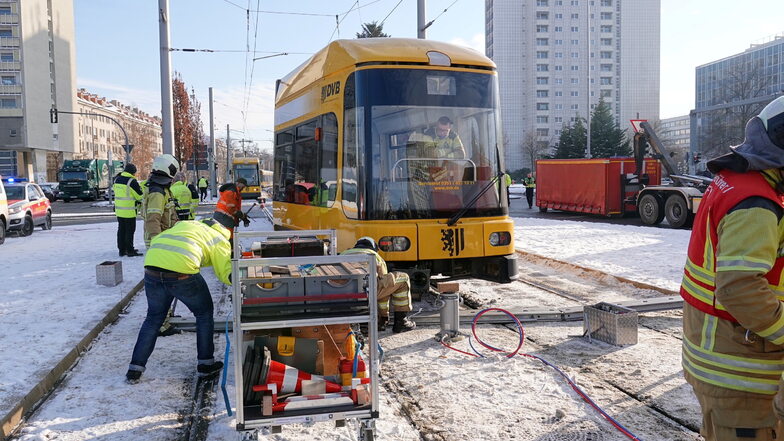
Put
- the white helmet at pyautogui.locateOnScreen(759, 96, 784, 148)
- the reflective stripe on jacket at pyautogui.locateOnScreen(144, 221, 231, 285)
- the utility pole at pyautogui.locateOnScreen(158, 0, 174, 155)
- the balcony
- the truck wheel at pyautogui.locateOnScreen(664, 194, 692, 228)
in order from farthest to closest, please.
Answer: the balcony
the truck wheel at pyautogui.locateOnScreen(664, 194, 692, 228)
the utility pole at pyautogui.locateOnScreen(158, 0, 174, 155)
the reflective stripe on jacket at pyautogui.locateOnScreen(144, 221, 231, 285)
the white helmet at pyautogui.locateOnScreen(759, 96, 784, 148)

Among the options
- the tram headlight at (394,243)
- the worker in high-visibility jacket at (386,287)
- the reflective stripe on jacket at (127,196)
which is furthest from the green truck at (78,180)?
the worker in high-visibility jacket at (386,287)

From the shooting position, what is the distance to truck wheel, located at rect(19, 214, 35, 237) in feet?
60.4

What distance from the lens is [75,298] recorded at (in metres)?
8.75

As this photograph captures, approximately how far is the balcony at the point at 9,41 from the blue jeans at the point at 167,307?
74.3 metres

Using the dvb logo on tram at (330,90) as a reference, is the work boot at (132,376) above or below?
below

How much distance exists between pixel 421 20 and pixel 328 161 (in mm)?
10179

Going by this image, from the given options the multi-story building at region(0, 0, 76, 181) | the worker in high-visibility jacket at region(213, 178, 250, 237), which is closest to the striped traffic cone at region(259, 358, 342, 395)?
the worker in high-visibility jacket at region(213, 178, 250, 237)

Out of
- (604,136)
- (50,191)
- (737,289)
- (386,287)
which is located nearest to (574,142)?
(604,136)

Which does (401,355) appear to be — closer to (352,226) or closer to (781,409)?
(352,226)

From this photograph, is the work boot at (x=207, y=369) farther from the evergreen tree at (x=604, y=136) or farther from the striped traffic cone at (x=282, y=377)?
the evergreen tree at (x=604, y=136)

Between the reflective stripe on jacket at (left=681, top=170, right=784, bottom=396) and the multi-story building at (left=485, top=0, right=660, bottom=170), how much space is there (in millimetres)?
92250

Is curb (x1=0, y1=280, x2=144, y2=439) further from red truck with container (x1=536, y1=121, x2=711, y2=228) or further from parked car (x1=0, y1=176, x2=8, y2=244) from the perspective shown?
red truck with container (x1=536, y1=121, x2=711, y2=228)

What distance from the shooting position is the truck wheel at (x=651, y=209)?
66.6 feet

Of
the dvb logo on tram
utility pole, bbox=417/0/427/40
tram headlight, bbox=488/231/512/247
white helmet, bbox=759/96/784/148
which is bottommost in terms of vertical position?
tram headlight, bbox=488/231/512/247
